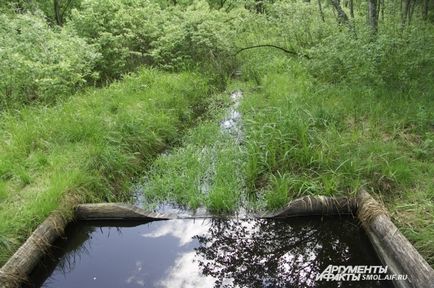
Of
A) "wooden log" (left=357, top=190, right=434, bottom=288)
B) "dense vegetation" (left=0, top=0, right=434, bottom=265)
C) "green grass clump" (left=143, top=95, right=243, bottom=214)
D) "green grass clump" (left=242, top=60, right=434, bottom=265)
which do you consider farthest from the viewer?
"green grass clump" (left=143, top=95, right=243, bottom=214)

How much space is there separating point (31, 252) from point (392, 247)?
381cm

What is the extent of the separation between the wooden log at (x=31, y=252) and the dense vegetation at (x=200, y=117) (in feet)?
0.55

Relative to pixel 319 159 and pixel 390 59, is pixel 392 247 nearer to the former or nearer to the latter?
pixel 319 159

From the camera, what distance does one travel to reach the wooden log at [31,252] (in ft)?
12.7

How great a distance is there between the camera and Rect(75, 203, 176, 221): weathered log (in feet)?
16.9

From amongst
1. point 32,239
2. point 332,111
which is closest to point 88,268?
point 32,239

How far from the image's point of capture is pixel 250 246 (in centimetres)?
454

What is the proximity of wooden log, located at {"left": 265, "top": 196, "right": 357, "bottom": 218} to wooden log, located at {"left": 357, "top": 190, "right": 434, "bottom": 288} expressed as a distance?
16 cm

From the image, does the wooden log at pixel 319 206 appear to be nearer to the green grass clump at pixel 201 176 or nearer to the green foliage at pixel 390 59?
the green grass clump at pixel 201 176

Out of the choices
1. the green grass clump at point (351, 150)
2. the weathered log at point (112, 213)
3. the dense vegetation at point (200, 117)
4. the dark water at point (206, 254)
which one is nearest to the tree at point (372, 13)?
the dense vegetation at point (200, 117)

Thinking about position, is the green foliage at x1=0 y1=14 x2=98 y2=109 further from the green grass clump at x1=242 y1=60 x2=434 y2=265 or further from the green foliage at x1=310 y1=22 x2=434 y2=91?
the green foliage at x1=310 y1=22 x2=434 y2=91

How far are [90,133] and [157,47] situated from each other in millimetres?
4865

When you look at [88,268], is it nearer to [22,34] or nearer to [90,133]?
[90,133]

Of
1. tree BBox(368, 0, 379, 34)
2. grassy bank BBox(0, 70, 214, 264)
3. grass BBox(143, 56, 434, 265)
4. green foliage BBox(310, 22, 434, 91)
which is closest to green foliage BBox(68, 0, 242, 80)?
grassy bank BBox(0, 70, 214, 264)
